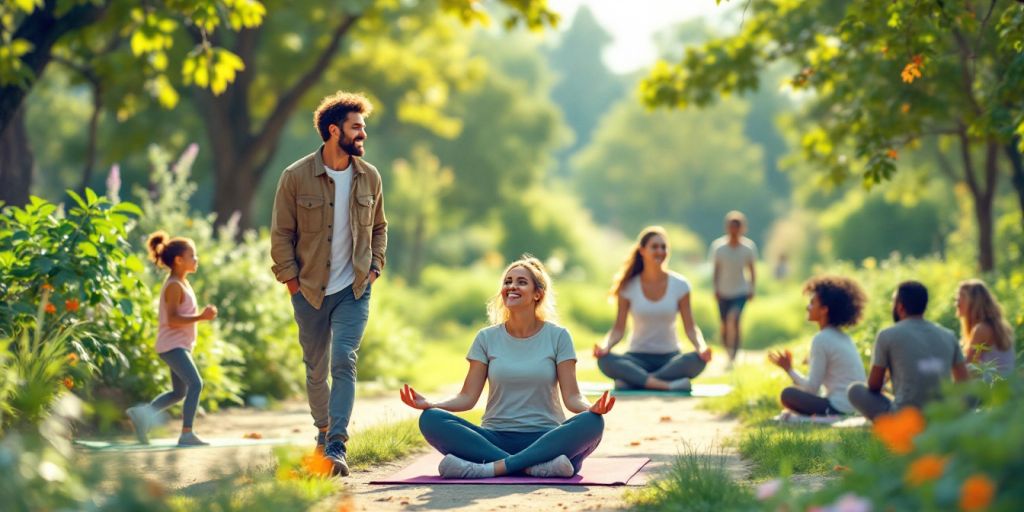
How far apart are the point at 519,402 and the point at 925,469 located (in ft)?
15.3

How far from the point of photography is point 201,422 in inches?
481

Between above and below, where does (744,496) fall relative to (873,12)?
below

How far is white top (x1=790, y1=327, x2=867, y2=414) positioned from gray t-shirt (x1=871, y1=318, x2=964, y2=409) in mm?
1524

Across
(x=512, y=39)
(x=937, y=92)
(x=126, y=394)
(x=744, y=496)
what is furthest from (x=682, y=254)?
(x=744, y=496)

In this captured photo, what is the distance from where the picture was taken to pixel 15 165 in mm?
14383

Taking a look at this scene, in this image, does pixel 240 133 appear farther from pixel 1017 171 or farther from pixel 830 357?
pixel 830 357

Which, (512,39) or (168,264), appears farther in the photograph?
(512,39)

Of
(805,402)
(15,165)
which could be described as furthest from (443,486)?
(15,165)

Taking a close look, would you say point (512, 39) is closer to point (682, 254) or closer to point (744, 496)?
point (682, 254)

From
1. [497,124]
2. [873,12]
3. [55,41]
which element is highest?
[497,124]

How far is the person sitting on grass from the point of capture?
11.2 m

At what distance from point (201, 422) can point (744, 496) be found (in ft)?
Result: 22.6

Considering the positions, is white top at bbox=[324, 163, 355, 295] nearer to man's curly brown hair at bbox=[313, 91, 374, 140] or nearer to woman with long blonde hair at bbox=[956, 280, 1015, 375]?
man's curly brown hair at bbox=[313, 91, 374, 140]

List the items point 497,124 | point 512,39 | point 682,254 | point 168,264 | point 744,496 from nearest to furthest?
point 744,496, point 168,264, point 497,124, point 682,254, point 512,39
